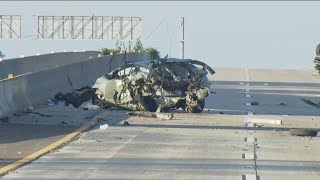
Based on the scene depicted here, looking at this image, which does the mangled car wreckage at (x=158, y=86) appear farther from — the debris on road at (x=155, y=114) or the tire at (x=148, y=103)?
the debris on road at (x=155, y=114)

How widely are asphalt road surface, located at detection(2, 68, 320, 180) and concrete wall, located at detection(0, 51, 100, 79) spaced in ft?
46.9

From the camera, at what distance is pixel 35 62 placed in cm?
4450

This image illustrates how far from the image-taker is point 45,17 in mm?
75875

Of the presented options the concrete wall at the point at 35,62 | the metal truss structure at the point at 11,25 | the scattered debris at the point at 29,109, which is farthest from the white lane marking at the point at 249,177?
the metal truss structure at the point at 11,25

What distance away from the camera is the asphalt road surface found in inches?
531

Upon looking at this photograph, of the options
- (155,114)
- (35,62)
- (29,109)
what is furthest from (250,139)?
(35,62)

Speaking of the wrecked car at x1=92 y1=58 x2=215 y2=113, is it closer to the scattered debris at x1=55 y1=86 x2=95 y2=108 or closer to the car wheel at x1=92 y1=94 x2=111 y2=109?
the car wheel at x1=92 y1=94 x2=111 y2=109

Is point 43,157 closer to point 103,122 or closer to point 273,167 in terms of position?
point 273,167

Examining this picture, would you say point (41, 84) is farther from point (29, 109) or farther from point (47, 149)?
point (47, 149)

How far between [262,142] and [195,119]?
505 centimetres

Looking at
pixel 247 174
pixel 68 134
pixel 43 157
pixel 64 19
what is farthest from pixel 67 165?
pixel 64 19

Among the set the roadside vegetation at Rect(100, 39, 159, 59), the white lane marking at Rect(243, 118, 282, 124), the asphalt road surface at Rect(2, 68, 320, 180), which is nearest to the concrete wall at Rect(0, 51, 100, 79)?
the roadside vegetation at Rect(100, 39, 159, 59)

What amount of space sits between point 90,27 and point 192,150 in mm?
59507

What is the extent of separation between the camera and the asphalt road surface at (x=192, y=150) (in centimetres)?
1348
